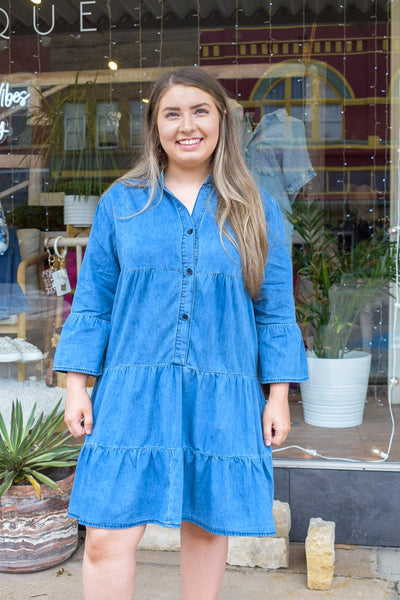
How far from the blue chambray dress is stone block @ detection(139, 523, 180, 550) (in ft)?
3.75

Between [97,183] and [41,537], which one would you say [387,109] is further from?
[41,537]

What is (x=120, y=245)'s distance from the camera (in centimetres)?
178

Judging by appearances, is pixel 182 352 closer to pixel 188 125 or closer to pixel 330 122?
pixel 188 125

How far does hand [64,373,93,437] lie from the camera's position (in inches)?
70.0

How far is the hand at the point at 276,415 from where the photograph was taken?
6.03 ft

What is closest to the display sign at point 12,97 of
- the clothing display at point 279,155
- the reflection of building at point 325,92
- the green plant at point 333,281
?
the reflection of building at point 325,92

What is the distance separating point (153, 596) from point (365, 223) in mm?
2240

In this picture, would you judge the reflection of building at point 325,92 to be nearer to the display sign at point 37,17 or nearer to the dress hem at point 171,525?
the display sign at point 37,17

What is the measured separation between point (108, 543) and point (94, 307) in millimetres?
579

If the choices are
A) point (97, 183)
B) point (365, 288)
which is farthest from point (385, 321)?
point (97, 183)

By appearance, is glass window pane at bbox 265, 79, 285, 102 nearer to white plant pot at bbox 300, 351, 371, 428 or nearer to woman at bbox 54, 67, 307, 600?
white plant pot at bbox 300, 351, 371, 428

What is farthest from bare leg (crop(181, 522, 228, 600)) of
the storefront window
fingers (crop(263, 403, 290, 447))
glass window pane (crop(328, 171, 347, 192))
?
glass window pane (crop(328, 171, 347, 192))

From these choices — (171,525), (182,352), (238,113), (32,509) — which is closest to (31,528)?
(32,509)

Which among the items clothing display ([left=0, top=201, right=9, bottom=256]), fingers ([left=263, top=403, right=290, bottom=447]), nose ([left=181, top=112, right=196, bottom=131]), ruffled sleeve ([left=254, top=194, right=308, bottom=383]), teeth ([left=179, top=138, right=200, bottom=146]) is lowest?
fingers ([left=263, top=403, right=290, bottom=447])
